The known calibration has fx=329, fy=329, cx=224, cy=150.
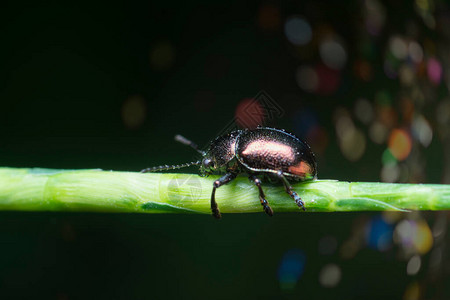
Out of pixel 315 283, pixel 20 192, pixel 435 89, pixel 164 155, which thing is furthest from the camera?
pixel 435 89

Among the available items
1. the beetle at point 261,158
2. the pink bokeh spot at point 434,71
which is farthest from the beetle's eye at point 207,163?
the pink bokeh spot at point 434,71

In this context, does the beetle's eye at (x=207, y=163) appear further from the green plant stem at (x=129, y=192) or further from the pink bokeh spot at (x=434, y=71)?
the pink bokeh spot at (x=434, y=71)

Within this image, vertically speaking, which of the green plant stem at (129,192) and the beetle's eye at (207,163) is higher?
the beetle's eye at (207,163)

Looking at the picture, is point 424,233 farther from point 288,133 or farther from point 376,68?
point 288,133

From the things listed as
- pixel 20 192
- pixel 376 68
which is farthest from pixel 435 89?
pixel 20 192

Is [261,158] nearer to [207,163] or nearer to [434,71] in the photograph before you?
[207,163]

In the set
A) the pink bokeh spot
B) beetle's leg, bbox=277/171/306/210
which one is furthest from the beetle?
the pink bokeh spot

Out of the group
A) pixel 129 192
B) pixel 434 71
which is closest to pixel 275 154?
pixel 129 192
